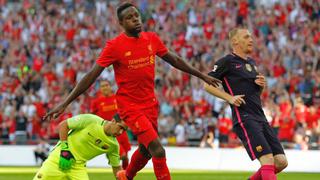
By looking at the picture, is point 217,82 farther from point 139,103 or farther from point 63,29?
point 63,29

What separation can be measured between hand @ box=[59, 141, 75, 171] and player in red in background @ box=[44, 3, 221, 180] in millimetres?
971

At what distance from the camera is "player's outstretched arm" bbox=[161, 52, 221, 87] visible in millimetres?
12000

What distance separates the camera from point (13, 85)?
3016 cm

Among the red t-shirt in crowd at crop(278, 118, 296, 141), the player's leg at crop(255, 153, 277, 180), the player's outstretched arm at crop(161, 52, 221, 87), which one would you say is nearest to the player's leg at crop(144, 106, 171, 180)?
the player's outstretched arm at crop(161, 52, 221, 87)

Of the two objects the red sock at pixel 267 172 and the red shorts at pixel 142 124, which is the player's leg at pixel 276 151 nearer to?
the red sock at pixel 267 172

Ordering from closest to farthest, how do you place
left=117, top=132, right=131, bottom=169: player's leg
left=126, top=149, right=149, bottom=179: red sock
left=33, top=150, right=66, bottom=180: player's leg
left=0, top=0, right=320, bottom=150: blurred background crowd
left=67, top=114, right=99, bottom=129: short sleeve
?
left=33, top=150, right=66, bottom=180: player's leg < left=67, top=114, right=99, bottom=129: short sleeve < left=126, top=149, right=149, bottom=179: red sock < left=117, top=132, right=131, bottom=169: player's leg < left=0, top=0, right=320, bottom=150: blurred background crowd

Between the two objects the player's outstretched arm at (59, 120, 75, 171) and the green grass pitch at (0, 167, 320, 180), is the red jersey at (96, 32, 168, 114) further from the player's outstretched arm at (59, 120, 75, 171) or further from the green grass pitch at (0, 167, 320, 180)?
the green grass pitch at (0, 167, 320, 180)

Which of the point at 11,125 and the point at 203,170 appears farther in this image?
the point at 11,125

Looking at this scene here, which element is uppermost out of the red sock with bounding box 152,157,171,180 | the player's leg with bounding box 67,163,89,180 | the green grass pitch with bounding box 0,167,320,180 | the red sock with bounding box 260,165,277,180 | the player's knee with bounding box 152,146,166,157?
the player's knee with bounding box 152,146,166,157

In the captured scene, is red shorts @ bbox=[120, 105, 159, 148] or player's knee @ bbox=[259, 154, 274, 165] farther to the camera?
red shorts @ bbox=[120, 105, 159, 148]

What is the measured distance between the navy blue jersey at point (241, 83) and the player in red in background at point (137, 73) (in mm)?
257

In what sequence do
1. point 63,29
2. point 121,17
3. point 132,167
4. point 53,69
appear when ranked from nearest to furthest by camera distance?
point 121,17 → point 132,167 → point 53,69 → point 63,29

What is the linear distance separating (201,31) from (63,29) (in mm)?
5108

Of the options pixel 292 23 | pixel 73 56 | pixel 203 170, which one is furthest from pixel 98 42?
pixel 203 170
